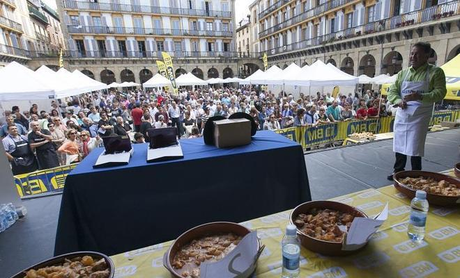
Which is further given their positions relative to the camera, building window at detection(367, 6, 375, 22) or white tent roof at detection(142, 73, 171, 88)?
building window at detection(367, 6, 375, 22)

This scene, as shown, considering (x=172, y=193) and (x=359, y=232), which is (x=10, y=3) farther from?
(x=359, y=232)

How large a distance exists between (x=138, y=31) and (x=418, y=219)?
3729cm

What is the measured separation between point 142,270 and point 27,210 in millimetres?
2941

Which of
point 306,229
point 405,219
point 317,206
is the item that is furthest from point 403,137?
point 306,229

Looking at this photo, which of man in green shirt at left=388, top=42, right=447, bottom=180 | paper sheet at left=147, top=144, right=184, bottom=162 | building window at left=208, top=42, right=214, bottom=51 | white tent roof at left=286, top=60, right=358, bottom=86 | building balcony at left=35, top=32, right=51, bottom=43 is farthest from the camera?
building window at left=208, top=42, right=214, bottom=51

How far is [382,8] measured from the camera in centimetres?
1767

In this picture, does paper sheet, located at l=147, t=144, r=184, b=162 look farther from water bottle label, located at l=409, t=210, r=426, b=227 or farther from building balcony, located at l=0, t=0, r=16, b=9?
building balcony, located at l=0, t=0, r=16, b=9

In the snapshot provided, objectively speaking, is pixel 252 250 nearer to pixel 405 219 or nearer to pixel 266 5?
pixel 405 219

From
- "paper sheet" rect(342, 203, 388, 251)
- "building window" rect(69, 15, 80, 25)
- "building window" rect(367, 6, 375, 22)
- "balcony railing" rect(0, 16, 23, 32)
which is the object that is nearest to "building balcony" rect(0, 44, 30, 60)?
"balcony railing" rect(0, 16, 23, 32)

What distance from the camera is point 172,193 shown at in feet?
7.23

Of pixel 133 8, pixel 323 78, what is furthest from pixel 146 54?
pixel 323 78

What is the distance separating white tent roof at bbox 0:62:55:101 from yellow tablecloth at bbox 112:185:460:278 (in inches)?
271

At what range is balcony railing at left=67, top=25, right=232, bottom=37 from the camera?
3027 centimetres

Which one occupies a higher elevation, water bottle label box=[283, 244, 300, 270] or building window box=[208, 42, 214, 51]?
building window box=[208, 42, 214, 51]
